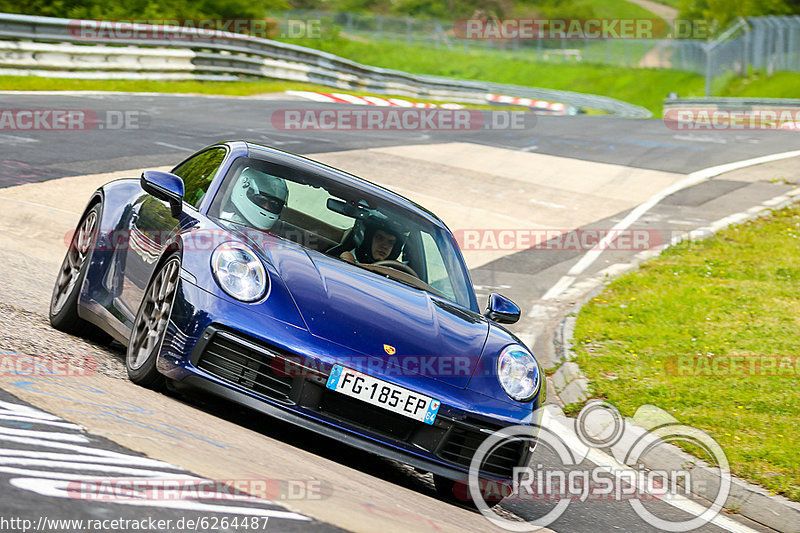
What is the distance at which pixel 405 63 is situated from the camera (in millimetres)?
59625

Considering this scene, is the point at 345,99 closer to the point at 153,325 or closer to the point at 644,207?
the point at 644,207

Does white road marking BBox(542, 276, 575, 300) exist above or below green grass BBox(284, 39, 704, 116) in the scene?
above

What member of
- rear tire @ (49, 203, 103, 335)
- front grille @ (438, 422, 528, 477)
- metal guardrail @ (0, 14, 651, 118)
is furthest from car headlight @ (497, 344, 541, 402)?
metal guardrail @ (0, 14, 651, 118)

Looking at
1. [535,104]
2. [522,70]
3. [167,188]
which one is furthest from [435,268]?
[522,70]

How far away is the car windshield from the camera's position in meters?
5.97

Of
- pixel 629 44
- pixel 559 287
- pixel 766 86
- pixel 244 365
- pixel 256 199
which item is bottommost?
pixel 629 44

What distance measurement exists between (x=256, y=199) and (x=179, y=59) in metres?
20.8

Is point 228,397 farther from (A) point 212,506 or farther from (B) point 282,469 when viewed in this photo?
(A) point 212,506

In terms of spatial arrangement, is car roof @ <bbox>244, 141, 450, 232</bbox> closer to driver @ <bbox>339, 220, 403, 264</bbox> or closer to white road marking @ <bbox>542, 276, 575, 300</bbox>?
driver @ <bbox>339, 220, 403, 264</bbox>

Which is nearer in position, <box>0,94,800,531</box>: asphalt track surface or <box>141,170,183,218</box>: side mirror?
<box>0,94,800,531</box>: asphalt track surface

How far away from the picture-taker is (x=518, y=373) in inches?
209

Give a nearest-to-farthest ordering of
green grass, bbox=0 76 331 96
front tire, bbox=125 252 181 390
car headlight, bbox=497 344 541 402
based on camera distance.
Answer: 1. front tire, bbox=125 252 181 390
2. car headlight, bbox=497 344 541 402
3. green grass, bbox=0 76 331 96

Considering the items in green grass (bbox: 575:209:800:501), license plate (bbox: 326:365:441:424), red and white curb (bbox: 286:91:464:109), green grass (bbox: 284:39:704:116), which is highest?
license plate (bbox: 326:365:441:424)

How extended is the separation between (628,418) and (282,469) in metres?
3.72
